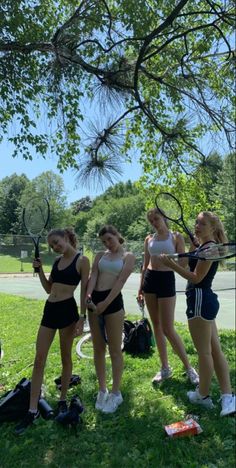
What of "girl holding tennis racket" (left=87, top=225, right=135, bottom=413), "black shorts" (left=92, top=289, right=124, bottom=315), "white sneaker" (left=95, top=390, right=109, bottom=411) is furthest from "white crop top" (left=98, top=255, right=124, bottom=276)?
"white sneaker" (left=95, top=390, right=109, bottom=411)

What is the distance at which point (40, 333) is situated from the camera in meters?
3.74

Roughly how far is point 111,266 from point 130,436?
1.40 metres

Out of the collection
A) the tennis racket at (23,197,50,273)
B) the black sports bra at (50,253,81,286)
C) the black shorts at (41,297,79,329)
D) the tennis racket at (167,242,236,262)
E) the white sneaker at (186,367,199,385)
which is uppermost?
the tennis racket at (23,197,50,273)

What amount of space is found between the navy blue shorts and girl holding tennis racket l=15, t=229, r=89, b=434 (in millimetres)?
924

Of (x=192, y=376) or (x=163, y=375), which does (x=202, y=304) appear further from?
(x=163, y=375)

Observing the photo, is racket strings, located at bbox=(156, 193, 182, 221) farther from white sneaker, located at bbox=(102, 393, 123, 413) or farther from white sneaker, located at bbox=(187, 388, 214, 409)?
white sneaker, located at bbox=(102, 393, 123, 413)

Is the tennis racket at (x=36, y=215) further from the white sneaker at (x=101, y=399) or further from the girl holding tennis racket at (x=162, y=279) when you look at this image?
the white sneaker at (x=101, y=399)

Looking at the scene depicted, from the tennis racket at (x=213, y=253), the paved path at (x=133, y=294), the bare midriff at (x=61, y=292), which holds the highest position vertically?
the tennis racket at (x=213, y=253)

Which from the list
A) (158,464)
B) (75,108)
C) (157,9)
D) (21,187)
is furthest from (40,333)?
(157,9)

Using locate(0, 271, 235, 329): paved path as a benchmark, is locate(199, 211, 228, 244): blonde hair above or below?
above

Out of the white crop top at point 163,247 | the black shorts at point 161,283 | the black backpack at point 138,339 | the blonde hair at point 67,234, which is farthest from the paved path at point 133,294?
the blonde hair at point 67,234

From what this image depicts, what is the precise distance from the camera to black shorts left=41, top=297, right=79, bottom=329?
372 cm

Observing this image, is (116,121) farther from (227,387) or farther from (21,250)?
(21,250)

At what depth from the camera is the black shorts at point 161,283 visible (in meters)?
4.41
